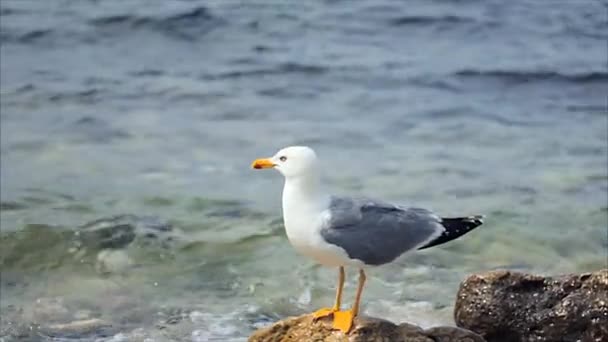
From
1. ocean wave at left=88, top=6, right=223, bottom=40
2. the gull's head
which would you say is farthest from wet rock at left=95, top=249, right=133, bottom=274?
ocean wave at left=88, top=6, right=223, bottom=40

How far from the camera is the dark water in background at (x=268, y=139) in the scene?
344 inches

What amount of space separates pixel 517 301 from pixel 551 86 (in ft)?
24.9

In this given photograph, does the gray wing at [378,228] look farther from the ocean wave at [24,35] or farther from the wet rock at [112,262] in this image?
the ocean wave at [24,35]

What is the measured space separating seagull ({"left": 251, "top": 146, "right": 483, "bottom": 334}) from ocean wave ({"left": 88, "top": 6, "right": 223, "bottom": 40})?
30.9 ft

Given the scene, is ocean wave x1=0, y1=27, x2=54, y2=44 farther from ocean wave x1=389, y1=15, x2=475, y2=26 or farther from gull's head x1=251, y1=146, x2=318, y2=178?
gull's head x1=251, y1=146, x2=318, y2=178

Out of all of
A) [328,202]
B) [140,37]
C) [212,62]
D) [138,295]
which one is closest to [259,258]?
[138,295]

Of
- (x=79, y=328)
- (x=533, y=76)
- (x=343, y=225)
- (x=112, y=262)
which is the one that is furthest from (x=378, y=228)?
(x=533, y=76)

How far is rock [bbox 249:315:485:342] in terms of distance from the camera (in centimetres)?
599

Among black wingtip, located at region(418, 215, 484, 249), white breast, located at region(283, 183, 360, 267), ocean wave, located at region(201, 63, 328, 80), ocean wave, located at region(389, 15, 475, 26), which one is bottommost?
ocean wave, located at region(201, 63, 328, 80)

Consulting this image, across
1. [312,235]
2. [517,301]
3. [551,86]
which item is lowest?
[551,86]

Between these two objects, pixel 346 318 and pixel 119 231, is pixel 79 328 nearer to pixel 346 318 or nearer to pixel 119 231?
pixel 119 231

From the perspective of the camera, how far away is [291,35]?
15375 millimetres

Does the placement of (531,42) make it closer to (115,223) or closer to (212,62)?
(212,62)

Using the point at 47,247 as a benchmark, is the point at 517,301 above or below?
above
